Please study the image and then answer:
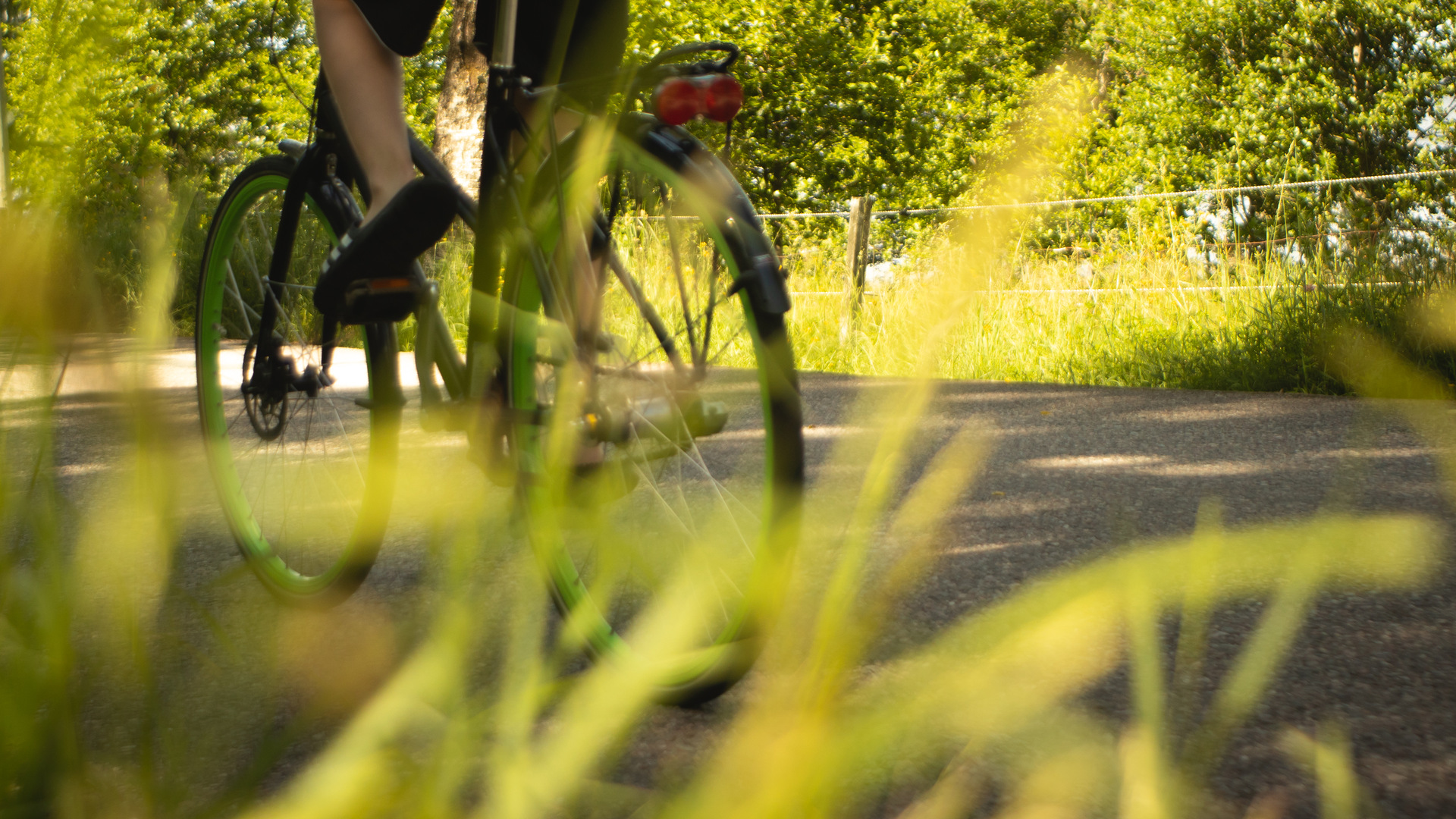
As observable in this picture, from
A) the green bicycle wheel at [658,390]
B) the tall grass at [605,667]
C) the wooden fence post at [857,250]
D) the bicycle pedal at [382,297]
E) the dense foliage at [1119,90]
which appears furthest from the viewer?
the dense foliage at [1119,90]

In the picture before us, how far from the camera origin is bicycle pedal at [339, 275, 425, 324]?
2020 millimetres

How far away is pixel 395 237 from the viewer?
193cm

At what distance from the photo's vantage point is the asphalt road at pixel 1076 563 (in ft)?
3.05

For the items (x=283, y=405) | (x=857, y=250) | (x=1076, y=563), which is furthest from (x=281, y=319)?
(x=857, y=250)

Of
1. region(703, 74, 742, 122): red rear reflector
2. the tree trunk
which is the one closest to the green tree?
the tree trunk

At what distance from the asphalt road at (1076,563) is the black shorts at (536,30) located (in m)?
0.67

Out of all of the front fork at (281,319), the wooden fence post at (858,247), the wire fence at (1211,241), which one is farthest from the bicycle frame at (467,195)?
the wooden fence post at (858,247)

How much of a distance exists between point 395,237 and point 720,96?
0.70m

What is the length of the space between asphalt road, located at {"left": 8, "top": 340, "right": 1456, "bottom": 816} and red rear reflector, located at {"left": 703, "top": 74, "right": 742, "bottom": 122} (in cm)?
44

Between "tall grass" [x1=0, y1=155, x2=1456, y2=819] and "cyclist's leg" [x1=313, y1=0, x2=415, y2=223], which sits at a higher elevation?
"cyclist's leg" [x1=313, y1=0, x2=415, y2=223]

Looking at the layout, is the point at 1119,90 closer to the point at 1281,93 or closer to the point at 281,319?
the point at 1281,93

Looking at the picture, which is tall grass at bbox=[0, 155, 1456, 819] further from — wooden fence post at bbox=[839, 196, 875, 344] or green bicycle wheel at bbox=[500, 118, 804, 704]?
wooden fence post at bbox=[839, 196, 875, 344]

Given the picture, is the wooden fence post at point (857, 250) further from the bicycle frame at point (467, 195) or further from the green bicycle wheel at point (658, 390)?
the green bicycle wheel at point (658, 390)

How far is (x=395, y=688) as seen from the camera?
0.64m
